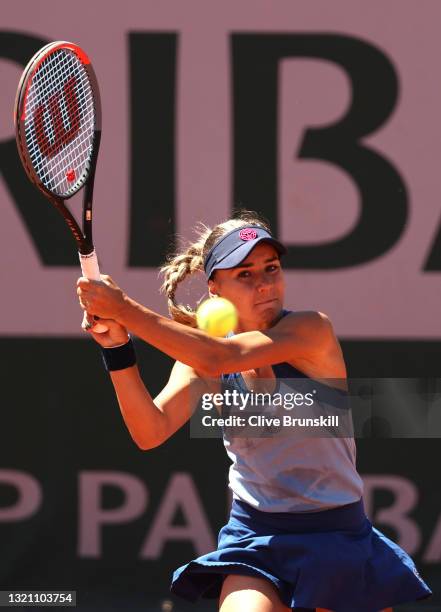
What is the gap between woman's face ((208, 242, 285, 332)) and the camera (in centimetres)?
304

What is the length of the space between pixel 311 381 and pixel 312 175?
5.47 ft

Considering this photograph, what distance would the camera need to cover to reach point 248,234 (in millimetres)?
3059

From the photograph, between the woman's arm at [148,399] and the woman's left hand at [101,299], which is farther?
the woman's arm at [148,399]

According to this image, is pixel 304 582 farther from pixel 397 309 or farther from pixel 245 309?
pixel 397 309

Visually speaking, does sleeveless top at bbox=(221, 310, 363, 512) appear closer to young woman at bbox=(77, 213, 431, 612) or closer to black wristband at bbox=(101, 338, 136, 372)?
young woman at bbox=(77, 213, 431, 612)


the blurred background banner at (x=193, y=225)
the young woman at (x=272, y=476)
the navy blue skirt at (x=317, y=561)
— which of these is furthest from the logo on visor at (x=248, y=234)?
the blurred background banner at (x=193, y=225)

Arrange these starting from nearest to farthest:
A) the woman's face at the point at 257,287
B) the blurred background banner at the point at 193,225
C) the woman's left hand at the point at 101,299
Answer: the woman's left hand at the point at 101,299 → the woman's face at the point at 257,287 → the blurred background banner at the point at 193,225

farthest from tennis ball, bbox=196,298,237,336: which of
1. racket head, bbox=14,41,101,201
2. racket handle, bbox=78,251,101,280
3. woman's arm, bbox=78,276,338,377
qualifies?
racket head, bbox=14,41,101,201

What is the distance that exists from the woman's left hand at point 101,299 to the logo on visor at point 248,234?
44 centimetres

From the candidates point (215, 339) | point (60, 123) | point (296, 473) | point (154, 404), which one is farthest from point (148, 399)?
point (60, 123)

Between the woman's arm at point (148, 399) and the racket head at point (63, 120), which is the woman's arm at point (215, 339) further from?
the racket head at point (63, 120)

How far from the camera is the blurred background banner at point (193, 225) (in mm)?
4547

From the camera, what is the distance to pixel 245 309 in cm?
306

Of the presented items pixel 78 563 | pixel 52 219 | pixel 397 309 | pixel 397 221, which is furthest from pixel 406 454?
pixel 52 219
